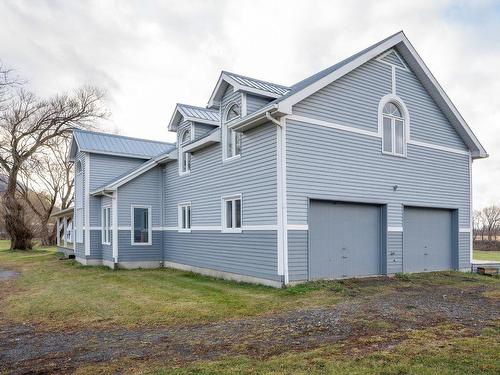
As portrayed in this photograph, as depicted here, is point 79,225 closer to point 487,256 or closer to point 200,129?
point 200,129

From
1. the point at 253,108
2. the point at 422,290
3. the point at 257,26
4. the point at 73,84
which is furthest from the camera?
the point at 73,84

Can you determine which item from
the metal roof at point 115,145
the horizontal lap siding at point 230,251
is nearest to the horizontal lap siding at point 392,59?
the horizontal lap siding at point 230,251

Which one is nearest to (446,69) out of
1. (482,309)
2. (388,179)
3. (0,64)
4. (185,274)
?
(388,179)

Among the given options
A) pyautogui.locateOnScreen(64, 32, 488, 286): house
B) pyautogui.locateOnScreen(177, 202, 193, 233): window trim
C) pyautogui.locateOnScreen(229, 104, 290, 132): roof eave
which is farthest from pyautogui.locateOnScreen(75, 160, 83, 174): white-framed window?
pyautogui.locateOnScreen(229, 104, 290, 132): roof eave

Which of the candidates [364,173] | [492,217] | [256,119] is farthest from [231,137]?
[492,217]

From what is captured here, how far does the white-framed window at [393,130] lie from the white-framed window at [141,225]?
1045 cm

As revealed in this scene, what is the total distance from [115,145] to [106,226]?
451 cm

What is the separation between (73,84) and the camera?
111 ft

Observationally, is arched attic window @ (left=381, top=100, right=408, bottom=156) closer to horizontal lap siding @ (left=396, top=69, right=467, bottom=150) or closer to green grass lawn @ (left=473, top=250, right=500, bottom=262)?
horizontal lap siding @ (left=396, top=69, right=467, bottom=150)

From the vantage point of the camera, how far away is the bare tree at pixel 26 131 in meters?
31.0

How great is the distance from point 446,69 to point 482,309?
43.6 ft

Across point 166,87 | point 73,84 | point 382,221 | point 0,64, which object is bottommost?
point 382,221

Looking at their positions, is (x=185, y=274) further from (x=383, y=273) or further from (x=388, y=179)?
(x=388, y=179)

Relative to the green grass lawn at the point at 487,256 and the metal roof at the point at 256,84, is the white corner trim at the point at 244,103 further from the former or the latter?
the green grass lawn at the point at 487,256
